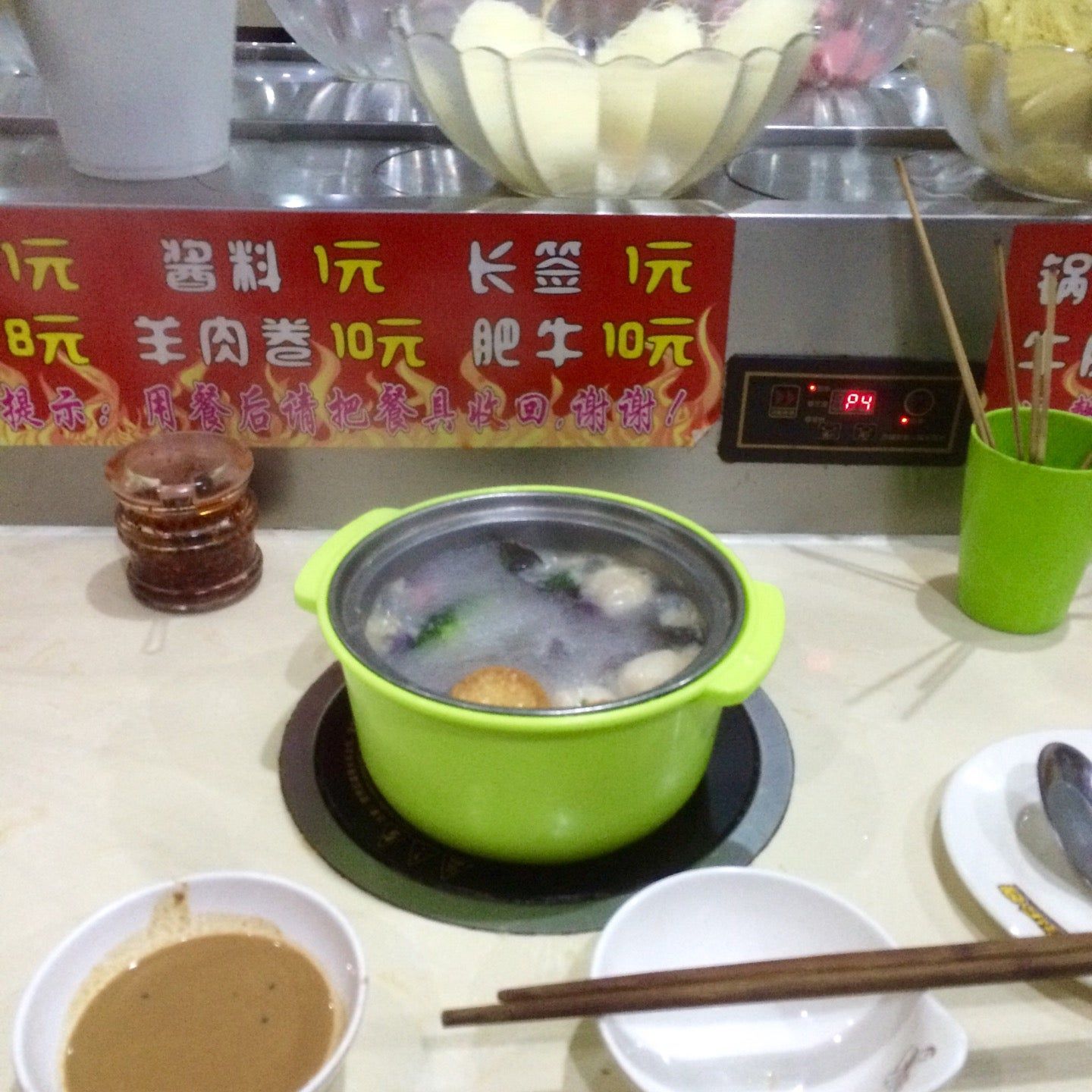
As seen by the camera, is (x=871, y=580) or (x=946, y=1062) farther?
(x=871, y=580)

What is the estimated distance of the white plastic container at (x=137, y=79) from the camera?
880mm

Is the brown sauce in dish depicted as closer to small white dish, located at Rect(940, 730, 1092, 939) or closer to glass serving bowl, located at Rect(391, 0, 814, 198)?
small white dish, located at Rect(940, 730, 1092, 939)

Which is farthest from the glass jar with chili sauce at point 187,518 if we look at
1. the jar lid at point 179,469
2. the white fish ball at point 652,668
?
the white fish ball at point 652,668

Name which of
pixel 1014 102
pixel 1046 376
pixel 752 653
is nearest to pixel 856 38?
pixel 1014 102

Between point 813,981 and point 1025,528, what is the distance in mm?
528

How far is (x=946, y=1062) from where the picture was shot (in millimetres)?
552

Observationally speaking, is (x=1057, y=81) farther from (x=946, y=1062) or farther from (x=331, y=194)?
(x=946, y=1062)

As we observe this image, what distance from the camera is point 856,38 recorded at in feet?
4.03

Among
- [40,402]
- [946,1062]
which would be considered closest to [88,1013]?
[946,1062]

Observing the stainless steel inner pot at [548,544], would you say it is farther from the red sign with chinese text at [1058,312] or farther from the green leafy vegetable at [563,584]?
the red sign with chinese text at [1058,312]

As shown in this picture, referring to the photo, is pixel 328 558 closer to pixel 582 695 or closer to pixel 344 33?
pixel 582 695

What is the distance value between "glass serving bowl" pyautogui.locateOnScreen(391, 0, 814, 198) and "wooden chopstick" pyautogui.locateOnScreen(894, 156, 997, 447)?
0.15 m

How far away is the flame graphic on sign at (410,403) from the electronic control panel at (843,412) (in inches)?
1.3

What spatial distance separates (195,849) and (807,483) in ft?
2.35
